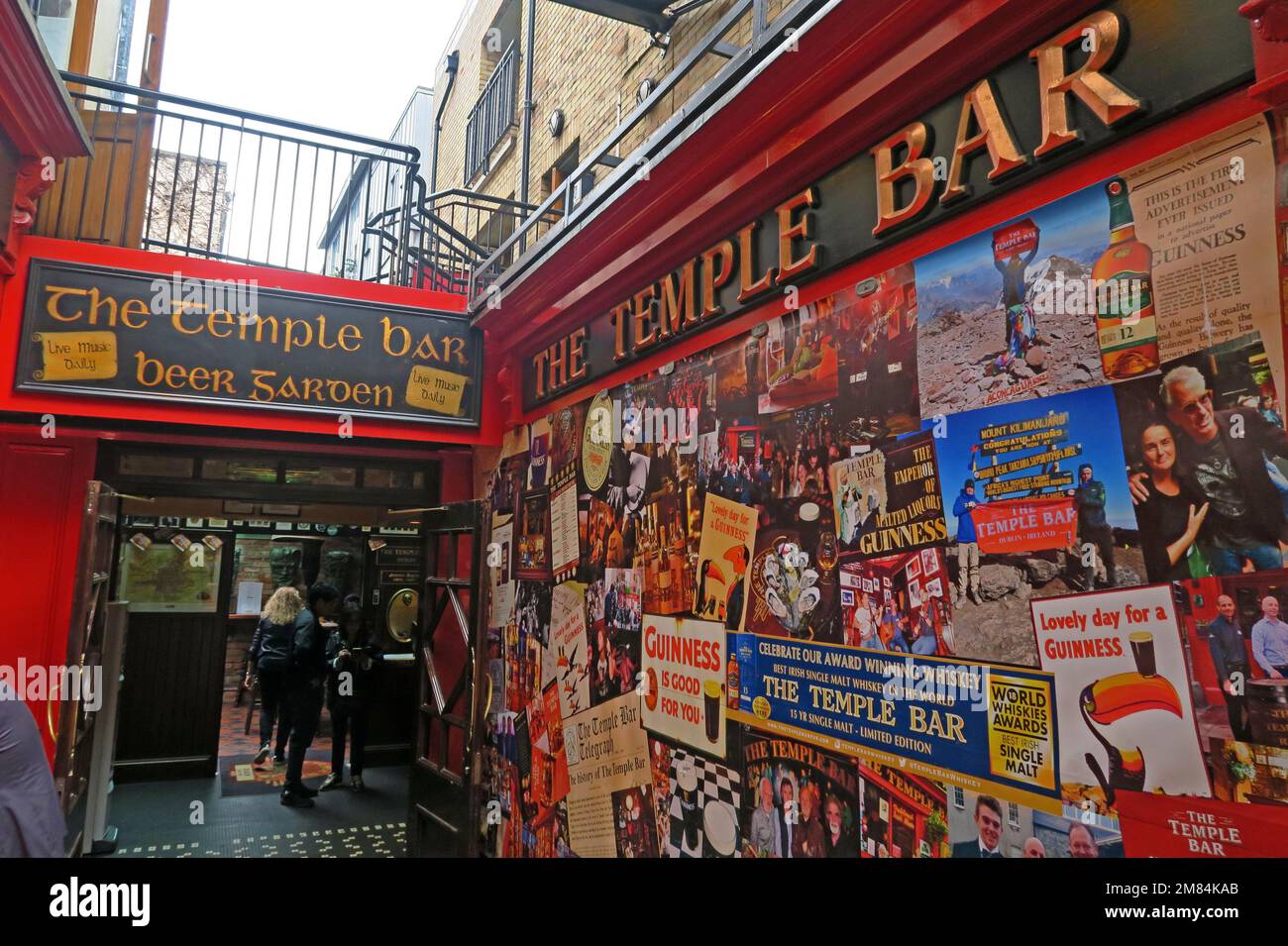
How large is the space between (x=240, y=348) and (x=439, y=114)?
361 inches

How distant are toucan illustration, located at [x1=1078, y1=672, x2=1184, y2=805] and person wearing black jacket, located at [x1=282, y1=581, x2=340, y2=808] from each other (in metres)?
6.61

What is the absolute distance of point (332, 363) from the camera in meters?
5.09

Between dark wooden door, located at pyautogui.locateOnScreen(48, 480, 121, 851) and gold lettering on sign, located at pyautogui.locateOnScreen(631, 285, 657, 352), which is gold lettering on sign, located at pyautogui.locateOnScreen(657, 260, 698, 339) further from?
dark wooden door, located at pyautogui.locateOnScreen(48, 480, 121, 851)

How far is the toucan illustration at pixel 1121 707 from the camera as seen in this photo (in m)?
1.63

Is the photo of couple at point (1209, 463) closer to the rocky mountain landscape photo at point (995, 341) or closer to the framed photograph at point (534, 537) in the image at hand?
the rocky mountain landscape photo at point (995, 341)

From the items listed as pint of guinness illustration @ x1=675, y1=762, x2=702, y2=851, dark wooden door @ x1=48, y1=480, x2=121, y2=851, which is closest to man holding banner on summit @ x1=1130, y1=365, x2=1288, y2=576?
pint of guinness illustration @ x1=675, y1=762, x2=702, y2=851

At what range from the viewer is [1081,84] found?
1.84 m

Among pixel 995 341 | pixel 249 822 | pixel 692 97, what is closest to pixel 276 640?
pixel 249 822

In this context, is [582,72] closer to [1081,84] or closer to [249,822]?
[1081,84]

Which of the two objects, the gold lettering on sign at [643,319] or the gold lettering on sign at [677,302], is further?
the gold lettering on sign at [643,319]

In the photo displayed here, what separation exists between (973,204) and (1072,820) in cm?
159

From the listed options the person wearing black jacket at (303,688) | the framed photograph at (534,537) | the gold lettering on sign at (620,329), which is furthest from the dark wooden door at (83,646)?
the gold lettering on sign at (620,329)

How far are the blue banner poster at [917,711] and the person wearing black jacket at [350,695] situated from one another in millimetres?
5592
